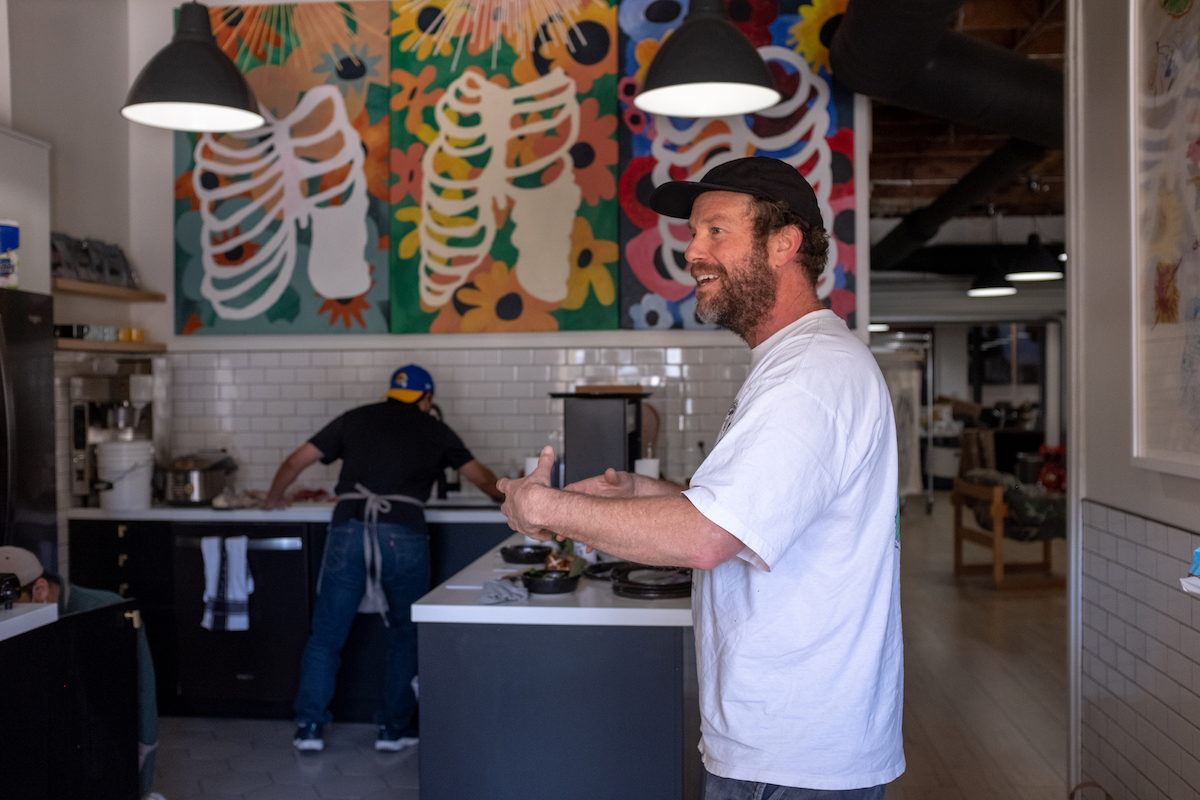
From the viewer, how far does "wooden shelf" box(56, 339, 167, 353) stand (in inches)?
184

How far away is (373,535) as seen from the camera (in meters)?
4.25

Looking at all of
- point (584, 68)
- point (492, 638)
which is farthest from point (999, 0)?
point (492, 638)

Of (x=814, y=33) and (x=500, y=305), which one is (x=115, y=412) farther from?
(x=814, y=33)

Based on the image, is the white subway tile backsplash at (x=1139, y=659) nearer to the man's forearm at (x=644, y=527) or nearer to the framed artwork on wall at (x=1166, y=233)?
the framed artwork on wall at (x=1166, y=233)

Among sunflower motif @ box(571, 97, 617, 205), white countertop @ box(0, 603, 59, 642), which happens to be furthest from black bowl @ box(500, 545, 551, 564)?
sunflower motif @ box(571, 97, 617, 205)

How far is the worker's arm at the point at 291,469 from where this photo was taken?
Result: 4.41 metres

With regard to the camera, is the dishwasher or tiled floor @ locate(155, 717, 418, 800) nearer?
tiled floor @ locate(155, 717, 418, 800)

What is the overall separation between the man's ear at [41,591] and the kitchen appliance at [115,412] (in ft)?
6.26

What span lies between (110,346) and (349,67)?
1934 mm

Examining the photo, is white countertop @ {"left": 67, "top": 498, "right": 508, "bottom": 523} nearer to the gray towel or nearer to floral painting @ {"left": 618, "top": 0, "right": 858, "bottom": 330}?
floral painting @ {"left": 618, "top": 0, "right": 858, "bottom": 330}

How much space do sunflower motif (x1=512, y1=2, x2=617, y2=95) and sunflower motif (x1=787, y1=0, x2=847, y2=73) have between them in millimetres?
952

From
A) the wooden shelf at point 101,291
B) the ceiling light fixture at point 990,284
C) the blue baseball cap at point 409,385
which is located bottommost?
the blue baseball cap at point 409,385

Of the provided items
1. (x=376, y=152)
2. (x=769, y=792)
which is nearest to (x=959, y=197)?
(x=376, y=152)

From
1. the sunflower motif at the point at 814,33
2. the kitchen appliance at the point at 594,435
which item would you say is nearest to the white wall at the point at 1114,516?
the kitchen appliance at the point at 594,435
